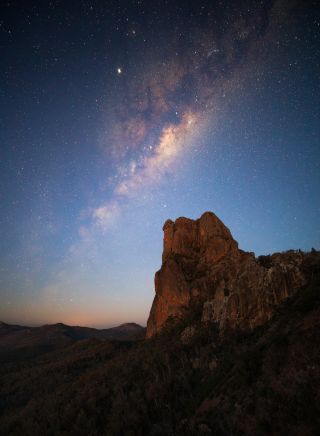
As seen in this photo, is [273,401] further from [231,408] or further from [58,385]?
[58,385]

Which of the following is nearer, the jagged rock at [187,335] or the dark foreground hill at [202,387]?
the dark foreground hill at [202,387]

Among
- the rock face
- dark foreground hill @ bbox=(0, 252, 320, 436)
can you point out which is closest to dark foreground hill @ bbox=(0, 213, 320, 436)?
dark foreground hill @ bbox=(0, 252, 320, 436)

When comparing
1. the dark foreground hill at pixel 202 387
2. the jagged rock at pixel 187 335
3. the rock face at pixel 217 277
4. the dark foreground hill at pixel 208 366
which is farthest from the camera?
the jagged rock at pixel 187 335

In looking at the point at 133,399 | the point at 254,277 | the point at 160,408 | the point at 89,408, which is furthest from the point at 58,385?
the point at 254,277

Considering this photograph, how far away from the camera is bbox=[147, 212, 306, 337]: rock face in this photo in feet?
144

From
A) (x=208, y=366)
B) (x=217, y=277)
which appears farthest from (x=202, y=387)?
(x=217, y=277)

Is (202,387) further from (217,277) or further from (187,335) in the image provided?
(217,277)

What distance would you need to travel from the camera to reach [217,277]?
7588cm

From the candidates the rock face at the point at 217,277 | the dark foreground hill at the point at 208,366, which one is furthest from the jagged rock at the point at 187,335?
the rock face at the point at 217,277

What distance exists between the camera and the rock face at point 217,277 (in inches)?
1722

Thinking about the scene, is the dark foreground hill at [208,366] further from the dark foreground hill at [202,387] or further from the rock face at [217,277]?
the rock face at [217,277]

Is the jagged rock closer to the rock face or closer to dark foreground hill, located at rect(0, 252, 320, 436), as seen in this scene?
dark foreground hill, located at rect(0, 252, 320, 436)

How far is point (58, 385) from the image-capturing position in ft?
245

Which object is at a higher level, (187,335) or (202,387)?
(187,335)
